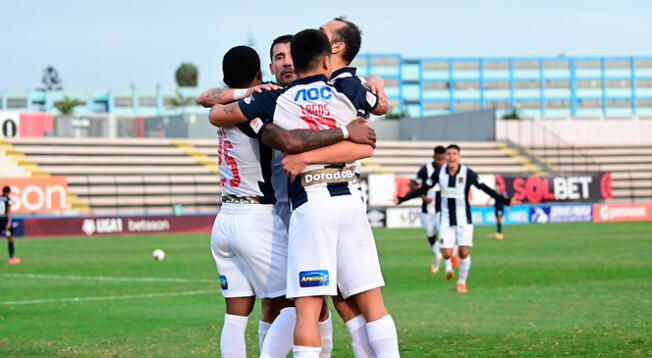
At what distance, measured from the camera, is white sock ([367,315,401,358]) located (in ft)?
20.1

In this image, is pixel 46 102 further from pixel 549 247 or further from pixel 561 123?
pixel 549 247

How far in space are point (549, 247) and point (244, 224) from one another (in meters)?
22.2

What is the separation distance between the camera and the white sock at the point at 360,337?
632 centimetres

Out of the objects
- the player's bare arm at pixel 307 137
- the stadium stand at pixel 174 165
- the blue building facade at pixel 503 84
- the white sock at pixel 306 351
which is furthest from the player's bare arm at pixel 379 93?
the blue building facade at pixel 503 84

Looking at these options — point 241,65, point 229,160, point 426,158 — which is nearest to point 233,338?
point 229,160

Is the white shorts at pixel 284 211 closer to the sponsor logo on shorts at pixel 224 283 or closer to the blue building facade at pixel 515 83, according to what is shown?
the sponsor logo on shorts at pixel 224 283

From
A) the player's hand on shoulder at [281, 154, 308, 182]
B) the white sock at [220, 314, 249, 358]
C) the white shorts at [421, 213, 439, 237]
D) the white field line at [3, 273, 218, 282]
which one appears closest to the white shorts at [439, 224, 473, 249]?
the white field line at [3, 273, 218, 282]

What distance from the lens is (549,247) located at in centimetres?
2762

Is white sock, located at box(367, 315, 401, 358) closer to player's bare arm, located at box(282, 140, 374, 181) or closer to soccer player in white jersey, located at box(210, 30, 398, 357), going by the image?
soccer player in white jersey, located at box(210, 30, 398, 357)

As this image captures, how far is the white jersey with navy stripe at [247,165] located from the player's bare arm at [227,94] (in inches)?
7.7

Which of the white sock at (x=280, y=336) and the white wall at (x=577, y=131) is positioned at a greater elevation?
the white wall at (x=577, y=131)

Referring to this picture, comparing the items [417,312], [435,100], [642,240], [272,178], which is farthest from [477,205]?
[435,100]

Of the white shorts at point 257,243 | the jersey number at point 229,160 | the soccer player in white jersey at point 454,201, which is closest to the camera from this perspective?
the white shorts at point 257,243

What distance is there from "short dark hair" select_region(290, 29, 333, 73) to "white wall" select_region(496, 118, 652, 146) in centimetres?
5847
